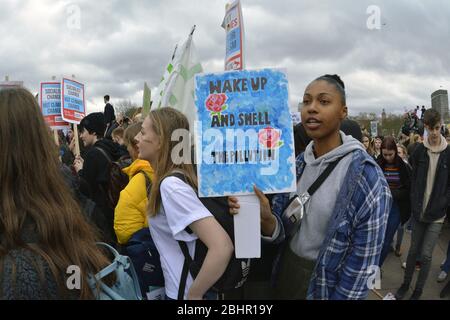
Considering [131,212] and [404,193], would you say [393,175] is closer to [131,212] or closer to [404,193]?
[404,193]

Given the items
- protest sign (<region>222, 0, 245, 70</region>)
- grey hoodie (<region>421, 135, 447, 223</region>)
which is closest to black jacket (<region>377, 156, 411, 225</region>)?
grey hoodie (<region>421, 135, 447, 223</region>)

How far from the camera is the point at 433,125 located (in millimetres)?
4668

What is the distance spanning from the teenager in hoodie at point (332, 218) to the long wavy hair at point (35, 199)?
0.77 metres

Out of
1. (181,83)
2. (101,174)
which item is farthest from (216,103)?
(101,174)

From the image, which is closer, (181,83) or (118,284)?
(118,284)

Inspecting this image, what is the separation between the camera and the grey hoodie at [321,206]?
1.89 meters

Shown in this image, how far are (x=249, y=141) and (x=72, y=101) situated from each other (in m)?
3.15

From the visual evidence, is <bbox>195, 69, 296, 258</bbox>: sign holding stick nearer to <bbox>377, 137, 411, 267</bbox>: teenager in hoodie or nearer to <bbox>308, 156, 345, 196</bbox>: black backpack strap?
<bbox>308, 156, 345, 196</bbox>: black backpack strap

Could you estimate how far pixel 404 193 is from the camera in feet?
17.0

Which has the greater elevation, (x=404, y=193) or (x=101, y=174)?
(x=101, y=174)

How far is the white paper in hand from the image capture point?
187cm

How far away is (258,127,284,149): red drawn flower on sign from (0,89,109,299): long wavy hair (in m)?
0.88

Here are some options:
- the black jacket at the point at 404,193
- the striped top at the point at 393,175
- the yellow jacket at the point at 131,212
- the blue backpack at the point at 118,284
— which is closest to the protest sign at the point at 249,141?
the blue backpack at the point at 118,284

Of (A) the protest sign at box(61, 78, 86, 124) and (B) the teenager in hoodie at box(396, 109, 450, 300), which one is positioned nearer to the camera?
(A) the protest sign at box(61, 78, 86, 124)
